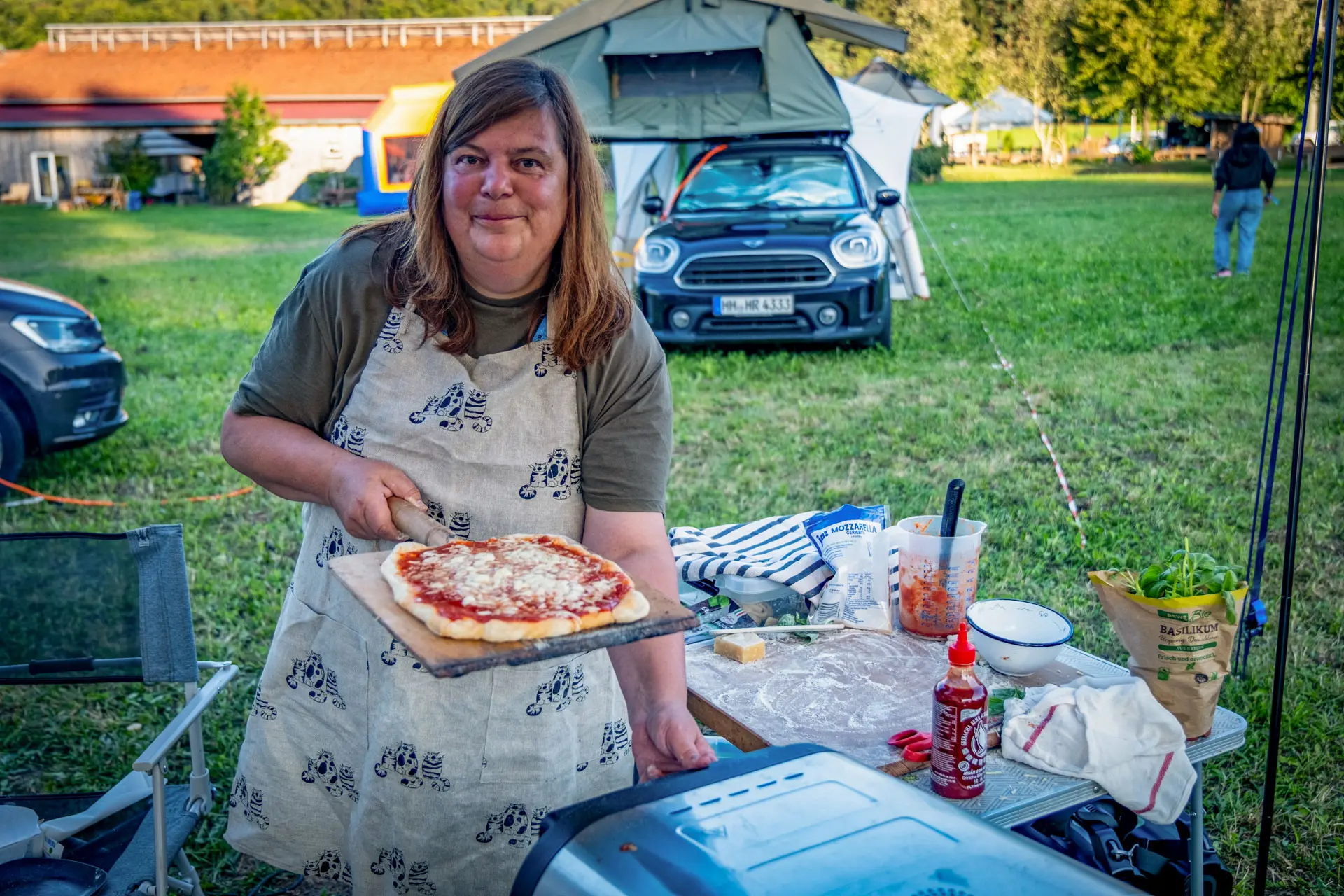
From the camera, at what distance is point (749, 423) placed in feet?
21.7

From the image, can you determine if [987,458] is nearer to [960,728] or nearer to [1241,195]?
[960,728]

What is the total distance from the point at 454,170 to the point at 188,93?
22.6m

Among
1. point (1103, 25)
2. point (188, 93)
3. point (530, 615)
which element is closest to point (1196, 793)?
point (530, 615)

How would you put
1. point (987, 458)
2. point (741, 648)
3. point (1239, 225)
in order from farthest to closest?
point (1239, 225) < point (987, 458) < point (741, 648)

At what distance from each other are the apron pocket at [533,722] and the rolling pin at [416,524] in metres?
0.25

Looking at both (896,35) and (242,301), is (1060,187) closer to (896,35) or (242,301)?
(896,35)

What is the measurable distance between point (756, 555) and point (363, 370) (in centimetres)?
103

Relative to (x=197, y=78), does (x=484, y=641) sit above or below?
below

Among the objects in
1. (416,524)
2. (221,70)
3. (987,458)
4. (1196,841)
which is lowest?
(987,458)

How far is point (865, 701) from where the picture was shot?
1.91 metres

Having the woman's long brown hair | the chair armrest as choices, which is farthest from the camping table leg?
the chair armrest

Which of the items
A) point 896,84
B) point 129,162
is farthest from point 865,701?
point 129,162

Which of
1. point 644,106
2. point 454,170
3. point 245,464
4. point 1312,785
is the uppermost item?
Result: point 644,106

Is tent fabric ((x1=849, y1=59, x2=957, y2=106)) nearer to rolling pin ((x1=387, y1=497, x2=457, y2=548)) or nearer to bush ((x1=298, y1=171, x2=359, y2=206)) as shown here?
bush ((x1=298, y1=171, x2=359, y2=206))
